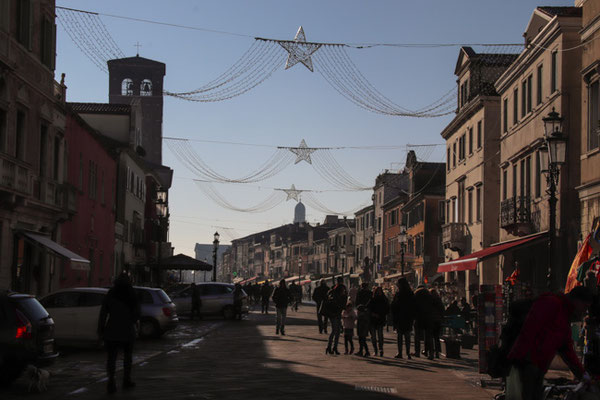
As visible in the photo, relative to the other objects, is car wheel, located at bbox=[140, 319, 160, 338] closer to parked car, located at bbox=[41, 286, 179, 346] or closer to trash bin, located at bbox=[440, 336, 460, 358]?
parked car, located at bbox=[41, 286, 179, 346]

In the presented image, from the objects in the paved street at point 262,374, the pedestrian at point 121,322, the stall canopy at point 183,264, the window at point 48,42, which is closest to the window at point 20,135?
the window at point 48,42

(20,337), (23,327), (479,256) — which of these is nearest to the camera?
(20,337)

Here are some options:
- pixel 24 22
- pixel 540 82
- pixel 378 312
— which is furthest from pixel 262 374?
pixel 540 82

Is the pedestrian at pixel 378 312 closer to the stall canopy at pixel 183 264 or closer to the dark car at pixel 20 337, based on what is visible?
the dark car at pixel 20 337

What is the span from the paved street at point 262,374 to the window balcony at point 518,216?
11.0 metres

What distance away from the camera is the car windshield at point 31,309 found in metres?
13.6

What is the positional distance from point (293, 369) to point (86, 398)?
5344 millimetres

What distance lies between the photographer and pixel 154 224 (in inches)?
2616

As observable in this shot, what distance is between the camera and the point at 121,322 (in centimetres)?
1355

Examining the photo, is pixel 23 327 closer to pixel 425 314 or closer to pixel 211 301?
pixel 425 314

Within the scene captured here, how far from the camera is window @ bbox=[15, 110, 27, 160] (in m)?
27.8

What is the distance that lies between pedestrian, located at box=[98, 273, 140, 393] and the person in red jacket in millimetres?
7135

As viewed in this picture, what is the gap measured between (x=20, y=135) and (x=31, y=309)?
15.3 m

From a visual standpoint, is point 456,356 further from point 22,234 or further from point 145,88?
point 145,88
